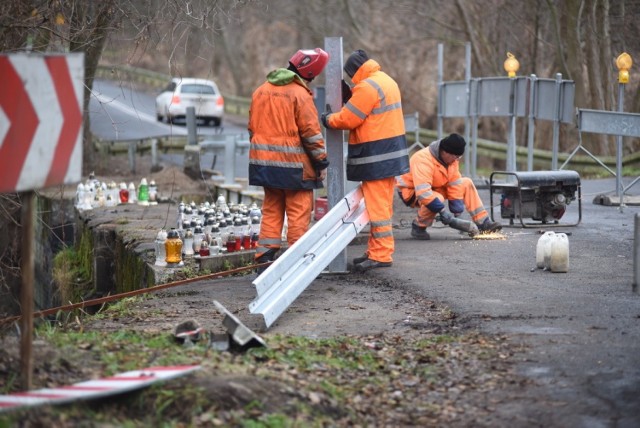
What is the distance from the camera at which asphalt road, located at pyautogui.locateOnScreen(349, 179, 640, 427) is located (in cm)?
657

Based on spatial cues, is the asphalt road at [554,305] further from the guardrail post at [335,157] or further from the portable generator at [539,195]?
the guardrail post at [335,157]

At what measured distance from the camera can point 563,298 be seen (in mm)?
9312

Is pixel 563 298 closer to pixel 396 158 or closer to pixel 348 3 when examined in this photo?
pixel 396 158

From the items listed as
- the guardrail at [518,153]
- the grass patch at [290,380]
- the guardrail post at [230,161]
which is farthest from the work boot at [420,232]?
the guardrail post at [230,161]

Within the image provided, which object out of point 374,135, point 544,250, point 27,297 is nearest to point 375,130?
point 374,135

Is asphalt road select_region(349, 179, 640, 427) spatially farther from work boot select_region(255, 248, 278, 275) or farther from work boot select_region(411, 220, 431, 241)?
work boot select_region(255, 248, 278, 275)

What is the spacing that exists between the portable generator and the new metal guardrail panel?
11.0 feet

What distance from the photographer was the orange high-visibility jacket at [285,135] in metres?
10.3

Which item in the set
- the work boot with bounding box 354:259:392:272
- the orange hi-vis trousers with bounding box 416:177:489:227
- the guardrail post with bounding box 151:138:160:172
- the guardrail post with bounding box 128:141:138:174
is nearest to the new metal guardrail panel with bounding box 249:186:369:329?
the work boot with bounding box 354:259:392:272

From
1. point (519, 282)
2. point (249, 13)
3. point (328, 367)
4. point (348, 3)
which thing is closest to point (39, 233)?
point (519, 282)

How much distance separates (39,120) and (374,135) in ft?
16.5

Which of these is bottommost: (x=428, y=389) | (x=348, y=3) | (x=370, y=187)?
(x=428, y=389)

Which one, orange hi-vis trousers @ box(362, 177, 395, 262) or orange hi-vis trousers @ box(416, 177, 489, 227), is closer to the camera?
orange hi-vis trousers @ box(362, 177, 395, 262)

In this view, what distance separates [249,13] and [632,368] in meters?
41.2
